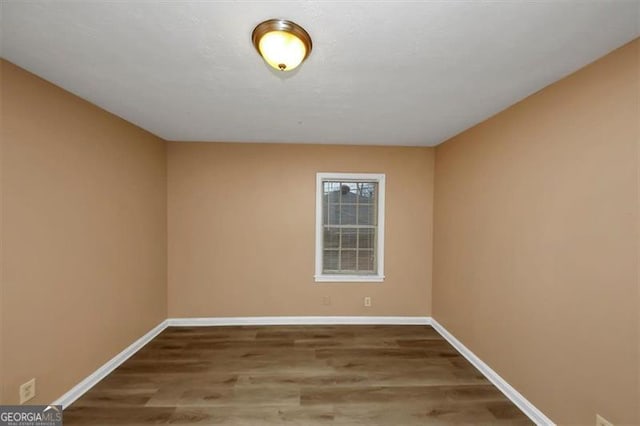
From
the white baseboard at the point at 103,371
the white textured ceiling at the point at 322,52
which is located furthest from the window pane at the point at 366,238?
the white baseboard at the point at 103,371

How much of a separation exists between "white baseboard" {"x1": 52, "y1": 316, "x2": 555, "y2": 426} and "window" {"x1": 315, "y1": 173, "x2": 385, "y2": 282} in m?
0.65

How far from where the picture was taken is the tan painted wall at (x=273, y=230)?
3.52 metres

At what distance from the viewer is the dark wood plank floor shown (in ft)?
6.54

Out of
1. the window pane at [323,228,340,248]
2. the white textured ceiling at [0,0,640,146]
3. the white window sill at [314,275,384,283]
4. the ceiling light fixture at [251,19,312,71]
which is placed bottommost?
the white window sill at [314,275,384,283]

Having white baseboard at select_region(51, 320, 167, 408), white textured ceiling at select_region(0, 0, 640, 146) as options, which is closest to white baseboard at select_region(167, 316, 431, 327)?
white baseboard at select_region(51, 320, 167, 408)

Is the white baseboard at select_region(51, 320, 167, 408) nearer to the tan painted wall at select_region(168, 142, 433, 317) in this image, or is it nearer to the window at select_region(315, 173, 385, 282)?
the tan painted wall at select_region(168, 142, 433, 317)

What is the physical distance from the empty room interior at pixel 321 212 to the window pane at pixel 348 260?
30 millimetres

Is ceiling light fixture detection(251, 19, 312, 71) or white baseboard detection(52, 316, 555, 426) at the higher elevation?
ceiling light fixture detection(251, 19, 312, 71)

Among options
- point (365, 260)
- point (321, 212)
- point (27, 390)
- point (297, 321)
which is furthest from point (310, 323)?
point (27, 390)

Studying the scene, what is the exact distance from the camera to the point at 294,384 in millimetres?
2355

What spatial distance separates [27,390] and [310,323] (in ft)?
8.60

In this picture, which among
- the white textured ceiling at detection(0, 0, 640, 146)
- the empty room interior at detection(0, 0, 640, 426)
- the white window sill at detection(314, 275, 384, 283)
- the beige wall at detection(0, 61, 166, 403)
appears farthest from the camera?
the white window sill at detection(314, 275, 384, 283)

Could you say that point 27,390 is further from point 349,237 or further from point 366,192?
point 366,192

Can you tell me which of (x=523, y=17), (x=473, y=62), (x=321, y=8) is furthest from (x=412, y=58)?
(x=321, y=8)
